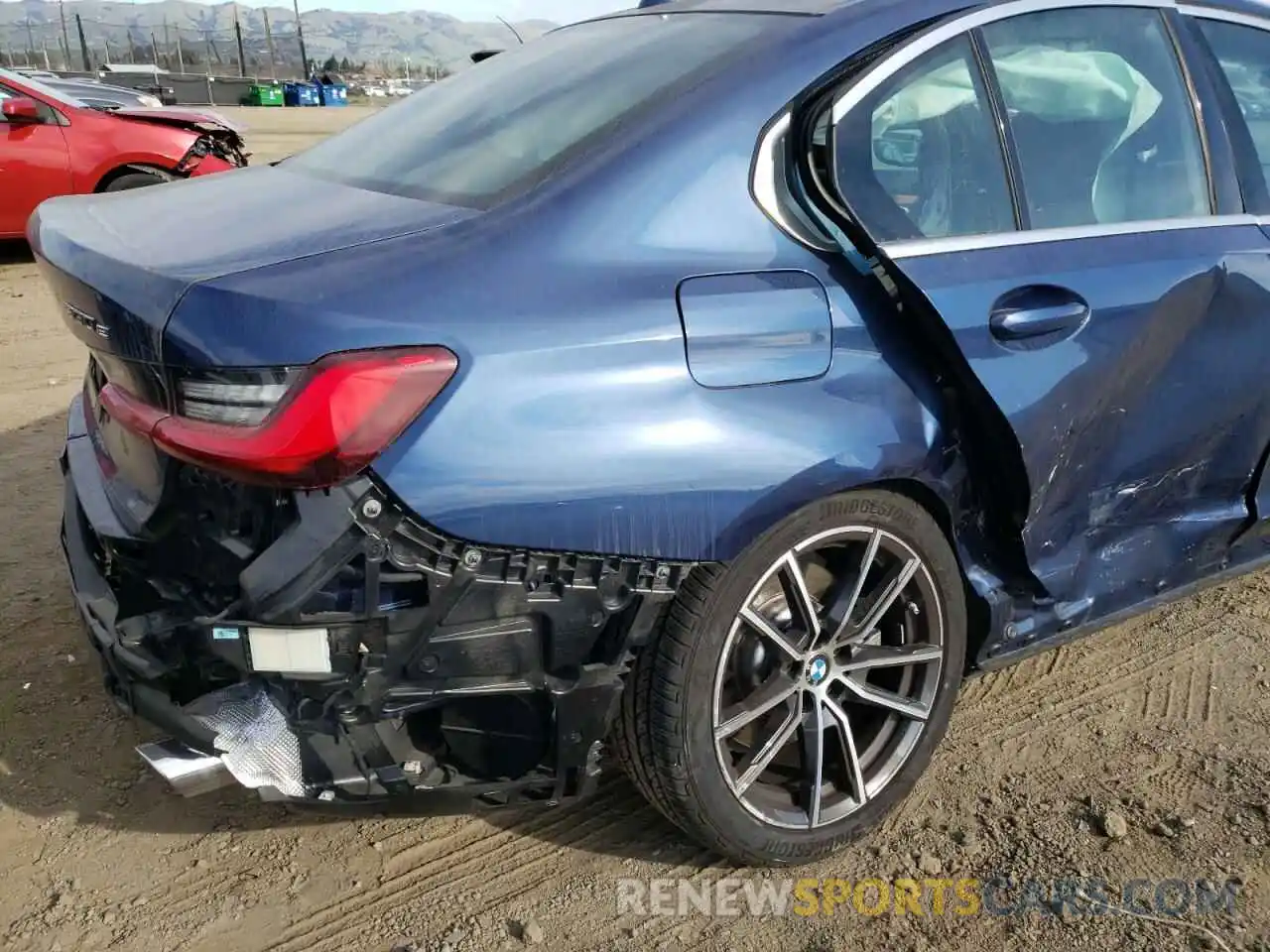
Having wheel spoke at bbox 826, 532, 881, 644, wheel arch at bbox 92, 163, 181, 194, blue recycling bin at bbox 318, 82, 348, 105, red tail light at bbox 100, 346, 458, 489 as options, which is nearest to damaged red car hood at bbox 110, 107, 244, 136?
wheel arch at bbox 92, 163, 181, 194

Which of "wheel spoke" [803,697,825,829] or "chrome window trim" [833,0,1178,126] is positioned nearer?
"chrome window trim" [833,0,1178,126]

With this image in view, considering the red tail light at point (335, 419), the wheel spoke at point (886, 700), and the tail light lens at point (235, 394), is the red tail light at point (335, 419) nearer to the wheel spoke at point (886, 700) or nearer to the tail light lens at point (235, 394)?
the tail light lens at point (235, 394)

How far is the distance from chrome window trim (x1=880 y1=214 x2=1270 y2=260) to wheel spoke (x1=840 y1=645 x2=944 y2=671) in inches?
34.3

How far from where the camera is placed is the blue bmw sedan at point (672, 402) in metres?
1.85

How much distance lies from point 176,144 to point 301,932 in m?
7.88

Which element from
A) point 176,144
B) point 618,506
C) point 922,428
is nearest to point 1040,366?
point 922,428

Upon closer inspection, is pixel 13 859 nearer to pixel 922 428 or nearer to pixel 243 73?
pixel 922 428

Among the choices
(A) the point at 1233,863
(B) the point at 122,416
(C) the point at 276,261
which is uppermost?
(C) the point at 276,261

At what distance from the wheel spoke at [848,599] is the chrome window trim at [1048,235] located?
1.99ft

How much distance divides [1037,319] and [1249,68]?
4.37ft

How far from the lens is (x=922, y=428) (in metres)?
2.27

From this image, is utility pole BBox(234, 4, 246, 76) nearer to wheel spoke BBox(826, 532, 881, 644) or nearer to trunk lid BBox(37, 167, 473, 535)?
trunk lid BBox(37, 167, 473, 535)

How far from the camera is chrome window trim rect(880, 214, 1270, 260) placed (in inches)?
88.1

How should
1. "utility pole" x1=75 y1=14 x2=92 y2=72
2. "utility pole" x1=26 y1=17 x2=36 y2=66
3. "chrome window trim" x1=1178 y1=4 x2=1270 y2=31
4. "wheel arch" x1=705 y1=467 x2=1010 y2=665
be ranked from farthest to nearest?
"utility pole" x1=26 y1=17 x2=36 y2=66, "utility pole" x1=75 y1=14 x2=92 y2=72, "chrome window trim" x1=1178 y1=4 x2=1270 y2=31, "wheel arch" x1=705 y1=467 x2=1010 y2=665
